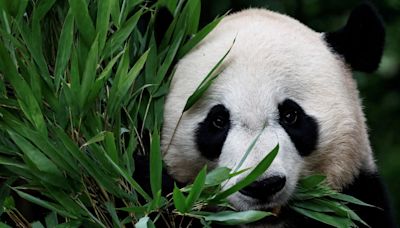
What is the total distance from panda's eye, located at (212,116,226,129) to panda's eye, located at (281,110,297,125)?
0.19 metres

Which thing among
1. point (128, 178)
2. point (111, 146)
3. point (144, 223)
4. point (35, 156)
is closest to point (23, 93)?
point (35, 156)

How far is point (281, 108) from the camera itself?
337 cm

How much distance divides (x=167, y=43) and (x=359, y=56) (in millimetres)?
698

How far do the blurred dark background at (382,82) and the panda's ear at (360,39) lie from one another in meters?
1.93

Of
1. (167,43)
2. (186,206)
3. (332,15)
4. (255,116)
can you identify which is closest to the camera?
(186,206)

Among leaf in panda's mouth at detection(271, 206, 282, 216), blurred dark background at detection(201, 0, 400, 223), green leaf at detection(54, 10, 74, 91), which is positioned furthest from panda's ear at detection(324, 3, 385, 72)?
blurred dark background at detection(201, 0, 400, 223)

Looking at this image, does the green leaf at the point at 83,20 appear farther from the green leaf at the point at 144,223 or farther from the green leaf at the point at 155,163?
the green leaf at the point at 144,223

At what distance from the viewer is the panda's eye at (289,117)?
3.38 m

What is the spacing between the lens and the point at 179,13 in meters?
3.62

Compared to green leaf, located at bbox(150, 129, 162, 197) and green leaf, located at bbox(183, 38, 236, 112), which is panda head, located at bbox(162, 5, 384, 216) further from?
green leaf, located at bbox(150, 129, 162, 197)

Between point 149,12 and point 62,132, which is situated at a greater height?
point 149,12

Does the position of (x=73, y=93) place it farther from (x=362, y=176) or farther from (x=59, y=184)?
(x=362, y=176)

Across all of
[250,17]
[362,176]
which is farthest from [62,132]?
[362,176]

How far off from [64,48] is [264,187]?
0.73 metres
